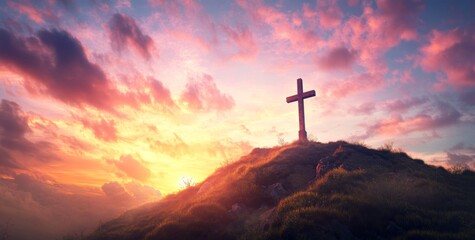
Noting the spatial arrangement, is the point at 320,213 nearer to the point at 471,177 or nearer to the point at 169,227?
the point at 169,227

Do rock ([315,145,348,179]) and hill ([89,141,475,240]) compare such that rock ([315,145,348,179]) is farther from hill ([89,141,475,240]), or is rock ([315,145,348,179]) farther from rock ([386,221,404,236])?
rock ([386,221,404,236])

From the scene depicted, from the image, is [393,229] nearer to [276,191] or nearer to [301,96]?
[276,191]

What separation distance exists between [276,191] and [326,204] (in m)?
4.62

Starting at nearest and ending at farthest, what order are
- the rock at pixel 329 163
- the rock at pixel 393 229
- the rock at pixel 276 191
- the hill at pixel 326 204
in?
the rock at pixel 393 229, the hill at pixel 326 204, the rock at pixel 276 191, the rock at pixel 329 163

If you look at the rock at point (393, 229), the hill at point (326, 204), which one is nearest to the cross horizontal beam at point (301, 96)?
the hill at point (326, 204)

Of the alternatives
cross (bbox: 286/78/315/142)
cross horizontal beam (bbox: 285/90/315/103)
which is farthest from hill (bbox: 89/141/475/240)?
cross horizontal beam (bbox: 285/90/315/103)

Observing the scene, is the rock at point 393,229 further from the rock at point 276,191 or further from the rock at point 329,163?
the rock at point 329,163

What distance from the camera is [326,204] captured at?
41.8 ft

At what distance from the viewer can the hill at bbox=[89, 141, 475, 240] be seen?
1089 cm

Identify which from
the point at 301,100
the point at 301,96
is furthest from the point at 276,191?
the point at 301,96

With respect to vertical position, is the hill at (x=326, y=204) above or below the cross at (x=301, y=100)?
below

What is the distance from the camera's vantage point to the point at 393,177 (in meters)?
17.4

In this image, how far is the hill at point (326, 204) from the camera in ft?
35.7

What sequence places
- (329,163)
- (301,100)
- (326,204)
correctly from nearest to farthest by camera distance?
(326,204) < (329,163) < (301,100)
